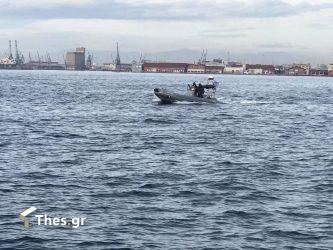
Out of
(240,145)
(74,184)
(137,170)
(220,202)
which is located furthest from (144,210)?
(240,145)

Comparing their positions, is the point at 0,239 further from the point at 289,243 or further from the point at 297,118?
the point at 297,118

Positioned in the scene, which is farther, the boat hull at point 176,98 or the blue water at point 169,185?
the boat hull at point 176,98

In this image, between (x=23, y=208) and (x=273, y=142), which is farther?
(x=273, y=142)

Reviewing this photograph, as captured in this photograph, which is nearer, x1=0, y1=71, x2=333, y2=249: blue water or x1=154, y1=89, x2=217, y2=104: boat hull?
x1=0, y1=71, x2=333, y2=249: blue water

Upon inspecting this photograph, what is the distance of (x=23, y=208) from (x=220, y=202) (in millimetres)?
7600

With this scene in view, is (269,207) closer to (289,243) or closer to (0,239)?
(289,243)

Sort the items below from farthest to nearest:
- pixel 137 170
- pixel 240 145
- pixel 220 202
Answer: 1. pixel 240 145
2. pixel 137 170
3. pixel 220 202

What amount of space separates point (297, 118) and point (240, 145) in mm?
26842

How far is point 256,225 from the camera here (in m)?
23.5

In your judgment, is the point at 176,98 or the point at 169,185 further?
the point at 176,98

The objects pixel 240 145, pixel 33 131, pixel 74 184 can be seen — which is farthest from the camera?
pixel 33 131

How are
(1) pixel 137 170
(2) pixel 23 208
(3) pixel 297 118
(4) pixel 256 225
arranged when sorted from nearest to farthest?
(4) pixel 256 225, (2) pixel 23 208, (1) pixel 137 170, (3) pixel 297 118

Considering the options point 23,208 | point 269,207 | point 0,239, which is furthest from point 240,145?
point 0,239

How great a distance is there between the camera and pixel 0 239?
2130 centimetres
